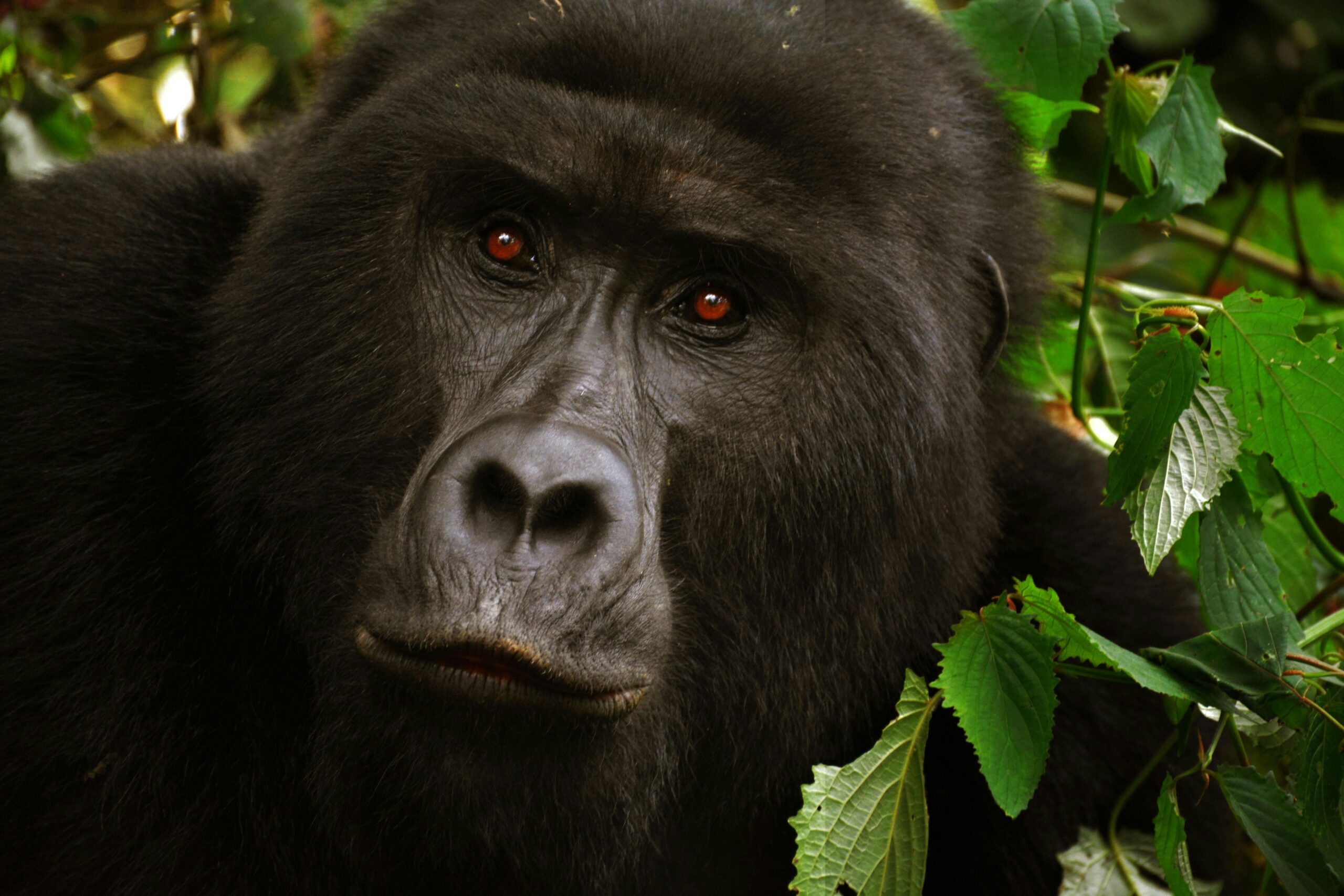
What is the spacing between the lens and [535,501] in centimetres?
224

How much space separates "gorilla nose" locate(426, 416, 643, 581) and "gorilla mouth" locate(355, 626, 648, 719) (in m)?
0.16

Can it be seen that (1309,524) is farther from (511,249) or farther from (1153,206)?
(511,249)

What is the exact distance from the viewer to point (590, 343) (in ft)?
8.59

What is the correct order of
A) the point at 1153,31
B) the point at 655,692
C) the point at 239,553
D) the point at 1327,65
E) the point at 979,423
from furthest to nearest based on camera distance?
the point at 1327,65 → the point at 1153,31 → the point at 979,423 → the point at 239,553 → the point at 655,692

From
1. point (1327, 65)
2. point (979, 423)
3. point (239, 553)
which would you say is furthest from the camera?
point (1327, 65)

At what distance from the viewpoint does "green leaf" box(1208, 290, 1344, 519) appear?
2.65 m

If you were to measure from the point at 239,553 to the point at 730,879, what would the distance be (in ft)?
4.55

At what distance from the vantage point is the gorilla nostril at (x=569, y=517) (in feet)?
7.39

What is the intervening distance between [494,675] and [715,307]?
3.00 ft

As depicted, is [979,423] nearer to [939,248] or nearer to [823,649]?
[939,248]

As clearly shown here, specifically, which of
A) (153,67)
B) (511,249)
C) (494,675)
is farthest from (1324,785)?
(153,67)

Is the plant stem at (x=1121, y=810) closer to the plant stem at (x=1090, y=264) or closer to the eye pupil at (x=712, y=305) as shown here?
the plant stem at (x=1090, y=264)

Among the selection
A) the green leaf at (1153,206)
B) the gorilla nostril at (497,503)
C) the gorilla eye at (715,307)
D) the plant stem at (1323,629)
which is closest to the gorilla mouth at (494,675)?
the gorilla nostril at (497,503)

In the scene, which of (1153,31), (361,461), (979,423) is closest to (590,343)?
(361,461)
